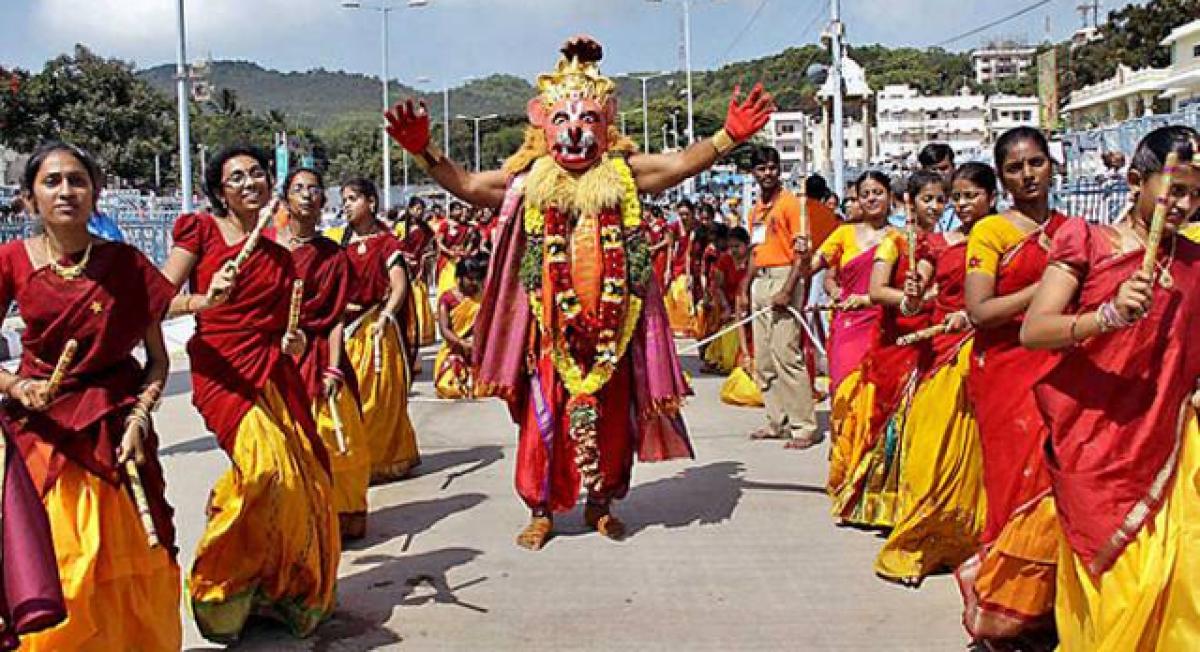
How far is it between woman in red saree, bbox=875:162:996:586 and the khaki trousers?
3.34 m

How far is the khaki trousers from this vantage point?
31.1 feet

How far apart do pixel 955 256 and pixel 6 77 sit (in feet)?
67.8

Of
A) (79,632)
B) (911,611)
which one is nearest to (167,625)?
(79,632)

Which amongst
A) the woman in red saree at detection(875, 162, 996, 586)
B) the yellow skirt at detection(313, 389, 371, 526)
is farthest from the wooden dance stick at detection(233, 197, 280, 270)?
the woman in red saree at detection(875, 162, 996, 586)

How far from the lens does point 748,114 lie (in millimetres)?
6773

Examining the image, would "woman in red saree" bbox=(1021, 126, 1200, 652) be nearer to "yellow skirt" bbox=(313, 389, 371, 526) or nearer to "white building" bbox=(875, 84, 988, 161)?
"yellow skirt" bbox=(313, 389, 371, 526)

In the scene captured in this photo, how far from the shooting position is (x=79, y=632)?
13.4 ft

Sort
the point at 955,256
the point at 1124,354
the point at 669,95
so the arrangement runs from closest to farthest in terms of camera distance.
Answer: the point at 1124,354 < the point at 955,256 < the point at 669,95

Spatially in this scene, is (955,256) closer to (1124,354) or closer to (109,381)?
(1124,354)

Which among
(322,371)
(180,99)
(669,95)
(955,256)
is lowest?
(322,371)

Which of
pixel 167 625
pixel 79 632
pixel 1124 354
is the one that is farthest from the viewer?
pixel 167 625

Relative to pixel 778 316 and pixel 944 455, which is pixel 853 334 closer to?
pixel 944 455

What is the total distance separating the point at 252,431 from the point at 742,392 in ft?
23.3

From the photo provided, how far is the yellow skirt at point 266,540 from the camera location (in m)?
4.99
